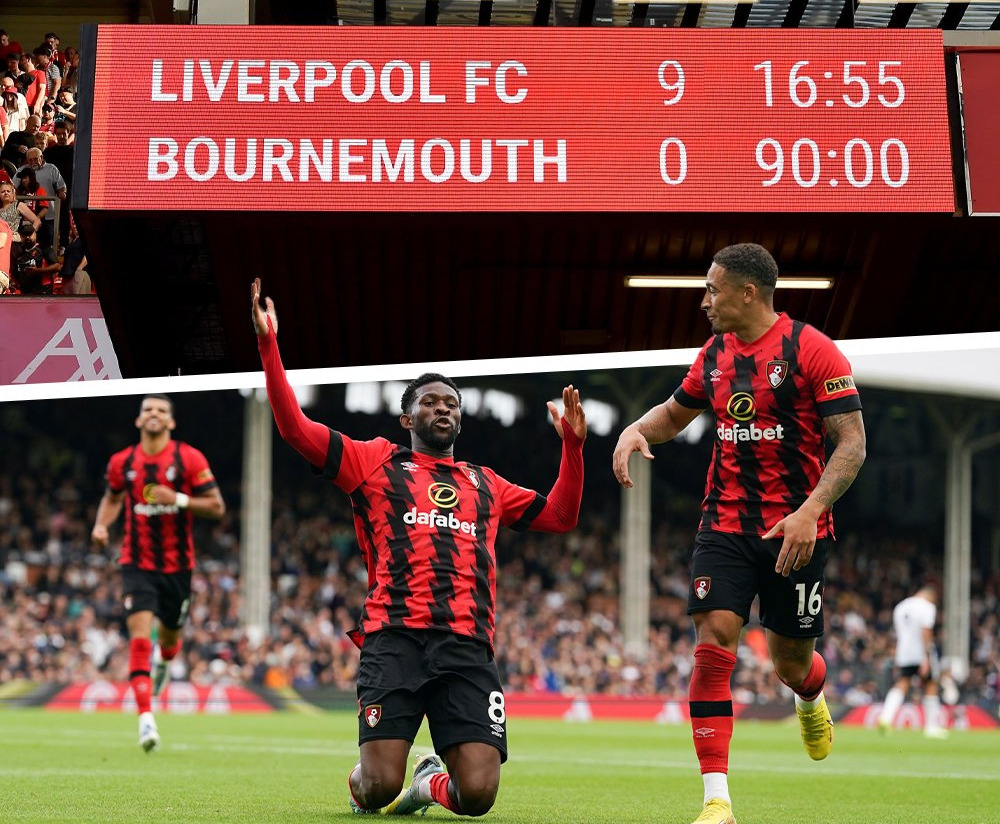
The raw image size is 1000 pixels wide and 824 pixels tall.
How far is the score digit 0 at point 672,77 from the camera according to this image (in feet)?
39.3

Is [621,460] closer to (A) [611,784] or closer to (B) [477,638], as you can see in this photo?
(B) [477,638]

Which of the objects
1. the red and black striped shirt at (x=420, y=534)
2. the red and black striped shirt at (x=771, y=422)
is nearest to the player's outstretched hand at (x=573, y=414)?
the red and black striped shirt at (x=420, y=534)

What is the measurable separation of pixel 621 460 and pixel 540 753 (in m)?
7.53

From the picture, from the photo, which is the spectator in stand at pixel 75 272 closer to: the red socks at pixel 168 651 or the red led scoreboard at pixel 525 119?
the red led scoreboard at pixel 525 119

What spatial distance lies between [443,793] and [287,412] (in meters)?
1.71

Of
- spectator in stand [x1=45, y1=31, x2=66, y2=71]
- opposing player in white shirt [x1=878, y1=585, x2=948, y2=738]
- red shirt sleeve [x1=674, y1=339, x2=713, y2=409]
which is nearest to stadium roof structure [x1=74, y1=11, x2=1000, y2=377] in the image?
opposing player in white shirt [x1=878, y1=585, x2=948, y2=738]

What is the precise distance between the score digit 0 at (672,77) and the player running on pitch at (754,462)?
5907mm

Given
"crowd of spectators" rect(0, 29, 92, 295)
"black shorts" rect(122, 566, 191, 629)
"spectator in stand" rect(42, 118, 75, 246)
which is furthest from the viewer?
"spectator in stand" rect(42, 118, 75, 246)

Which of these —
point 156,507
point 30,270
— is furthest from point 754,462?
point 30,270

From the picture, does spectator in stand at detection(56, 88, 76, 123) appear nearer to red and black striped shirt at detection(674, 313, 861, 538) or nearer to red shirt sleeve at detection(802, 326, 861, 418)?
red and black striped shirt at detection(674, 313, 861, 538)

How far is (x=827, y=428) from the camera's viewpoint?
20.2ft

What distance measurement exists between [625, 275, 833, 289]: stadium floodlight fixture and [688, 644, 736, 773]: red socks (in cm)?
780

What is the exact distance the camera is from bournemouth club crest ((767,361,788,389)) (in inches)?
243

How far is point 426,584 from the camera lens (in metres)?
6.30
